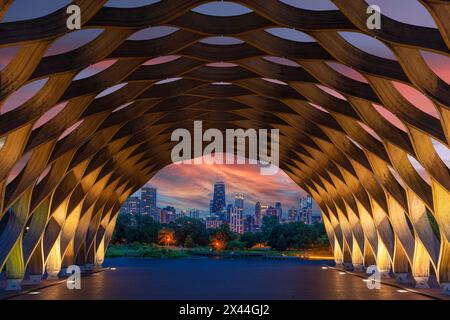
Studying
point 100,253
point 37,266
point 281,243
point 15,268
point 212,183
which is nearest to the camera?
point 15,268

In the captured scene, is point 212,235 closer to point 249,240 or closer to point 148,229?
point 249,240

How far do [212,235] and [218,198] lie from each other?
1087 inches

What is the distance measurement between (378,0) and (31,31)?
37.0 feet

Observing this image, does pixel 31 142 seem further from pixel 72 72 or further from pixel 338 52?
pixel 338 52

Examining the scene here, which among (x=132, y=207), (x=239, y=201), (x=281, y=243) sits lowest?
(x=281, y=243)

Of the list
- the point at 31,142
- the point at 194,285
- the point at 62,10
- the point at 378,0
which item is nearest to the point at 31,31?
the point at 62,10

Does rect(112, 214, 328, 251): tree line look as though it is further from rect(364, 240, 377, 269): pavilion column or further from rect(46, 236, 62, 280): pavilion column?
rect(46, 236, 62, 280): pavilion column

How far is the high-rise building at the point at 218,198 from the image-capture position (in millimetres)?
147625

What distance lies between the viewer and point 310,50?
82.8ft

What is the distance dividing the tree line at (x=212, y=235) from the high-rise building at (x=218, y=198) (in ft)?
43.2

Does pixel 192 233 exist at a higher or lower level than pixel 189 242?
higher


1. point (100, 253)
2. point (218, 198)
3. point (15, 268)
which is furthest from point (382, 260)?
point (218, 198)

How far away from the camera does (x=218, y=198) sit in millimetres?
152500

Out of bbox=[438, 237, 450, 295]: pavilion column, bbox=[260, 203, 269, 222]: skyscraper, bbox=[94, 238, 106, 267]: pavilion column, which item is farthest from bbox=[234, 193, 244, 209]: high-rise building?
bbox=[438, 237, 450, 295]: pavilion column
